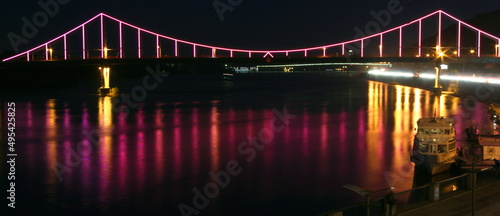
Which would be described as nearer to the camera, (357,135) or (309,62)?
(357,135)

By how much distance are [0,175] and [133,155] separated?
4726mm

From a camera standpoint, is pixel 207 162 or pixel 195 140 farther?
pixel 195 140

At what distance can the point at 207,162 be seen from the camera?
19.3 metres

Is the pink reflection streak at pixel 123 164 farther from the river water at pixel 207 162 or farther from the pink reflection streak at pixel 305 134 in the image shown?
the pink reflection streak at pixel 305 134

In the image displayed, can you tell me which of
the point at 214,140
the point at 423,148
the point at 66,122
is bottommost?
the point at 214,140

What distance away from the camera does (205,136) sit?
25.9 meters

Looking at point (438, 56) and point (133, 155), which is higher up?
point (438, 56)

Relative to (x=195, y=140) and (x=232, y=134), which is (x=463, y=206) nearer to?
(x=195, y=140)

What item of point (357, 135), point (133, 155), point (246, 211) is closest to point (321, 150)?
point (357, 135)

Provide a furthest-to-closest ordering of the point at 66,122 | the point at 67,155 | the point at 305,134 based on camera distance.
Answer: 1. the point at 66,122
2. the point at 305,134
3. the point at 67,155

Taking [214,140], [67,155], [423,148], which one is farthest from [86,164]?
[423,148]

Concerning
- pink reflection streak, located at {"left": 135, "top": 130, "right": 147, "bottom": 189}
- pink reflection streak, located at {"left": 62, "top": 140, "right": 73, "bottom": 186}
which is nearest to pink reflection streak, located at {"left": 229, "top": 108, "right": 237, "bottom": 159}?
pink reflection streak, located at {"left": 135, "top": 130, "right": 147, "bottom": 189}

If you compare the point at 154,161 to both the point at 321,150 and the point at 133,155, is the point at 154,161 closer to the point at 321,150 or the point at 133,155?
the point at 133,155

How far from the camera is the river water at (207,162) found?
47.2 feet
